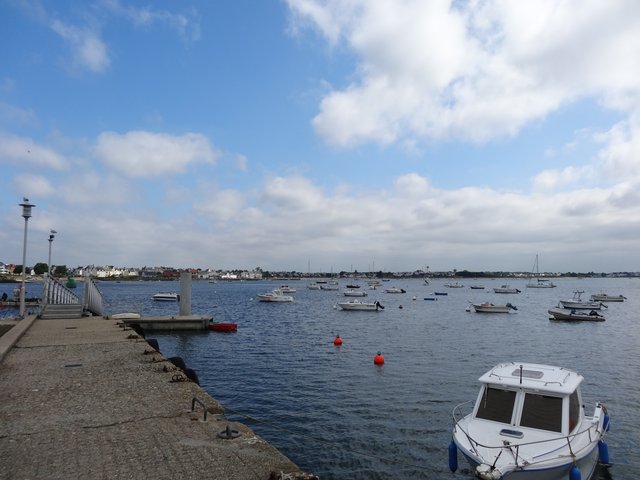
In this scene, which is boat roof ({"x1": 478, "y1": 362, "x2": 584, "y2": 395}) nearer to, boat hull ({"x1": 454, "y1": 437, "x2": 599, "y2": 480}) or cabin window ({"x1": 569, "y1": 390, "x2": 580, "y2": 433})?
cabin window ({"x1": 569, "y1": 390, "x2": 580, "y2": 433})

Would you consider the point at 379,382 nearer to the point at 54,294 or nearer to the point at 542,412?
the point at 542,412

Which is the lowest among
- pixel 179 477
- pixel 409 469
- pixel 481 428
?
pixel 409 469

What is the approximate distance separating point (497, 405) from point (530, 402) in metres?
0.88

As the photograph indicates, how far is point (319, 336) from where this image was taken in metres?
45.7

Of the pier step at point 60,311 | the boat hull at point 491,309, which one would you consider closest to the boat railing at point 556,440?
→ the pier step at point 60,311

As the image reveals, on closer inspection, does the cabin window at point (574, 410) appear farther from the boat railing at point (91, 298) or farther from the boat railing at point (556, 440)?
the boat railing at point (91, 298)

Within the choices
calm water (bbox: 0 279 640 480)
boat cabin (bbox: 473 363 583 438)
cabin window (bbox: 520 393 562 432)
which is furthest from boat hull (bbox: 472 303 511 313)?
cabin window (bbox: 520 393 562 432)

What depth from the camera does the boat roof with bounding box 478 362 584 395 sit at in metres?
13.3

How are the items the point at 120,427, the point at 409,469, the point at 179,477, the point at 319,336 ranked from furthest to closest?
the point at 319,336, the point at 409,469, the point at 120,427, the point at 179,477

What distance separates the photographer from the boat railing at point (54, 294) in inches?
1438

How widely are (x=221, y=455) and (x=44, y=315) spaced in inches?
1221

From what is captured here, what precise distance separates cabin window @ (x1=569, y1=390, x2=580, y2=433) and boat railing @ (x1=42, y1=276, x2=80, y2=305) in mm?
35125

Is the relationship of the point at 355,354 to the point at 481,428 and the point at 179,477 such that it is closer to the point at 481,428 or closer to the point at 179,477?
the point at 481,428

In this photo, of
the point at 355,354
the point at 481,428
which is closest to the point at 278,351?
the point at 355,354
